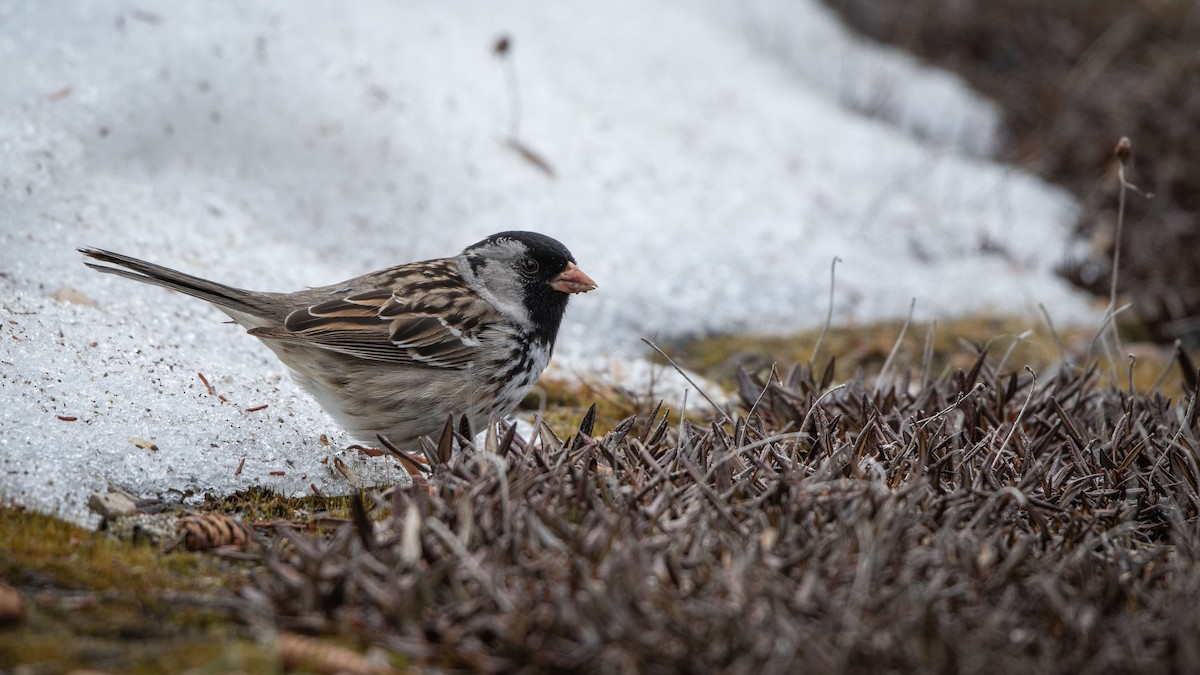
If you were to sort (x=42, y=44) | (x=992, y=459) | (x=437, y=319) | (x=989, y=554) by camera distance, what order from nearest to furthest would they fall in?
1. (x=989, y=554)
2. (x=992, y=459)
3. (x=437, y=319)
4. (x=42, y=44)

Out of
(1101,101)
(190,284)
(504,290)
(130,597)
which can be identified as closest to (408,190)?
(504,290)

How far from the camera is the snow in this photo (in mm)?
3801

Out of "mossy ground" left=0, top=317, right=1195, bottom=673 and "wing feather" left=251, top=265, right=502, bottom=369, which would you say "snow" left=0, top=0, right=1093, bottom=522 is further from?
"wing feather" left=251, top=265, right=502, bottom=369

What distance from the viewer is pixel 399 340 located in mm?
4289

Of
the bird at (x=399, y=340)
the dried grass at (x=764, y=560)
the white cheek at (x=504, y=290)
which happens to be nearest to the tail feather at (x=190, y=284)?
the bird at (x=399, y=340)

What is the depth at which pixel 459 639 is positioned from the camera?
2498 millimetres

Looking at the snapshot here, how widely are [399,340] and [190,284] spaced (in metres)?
0.83

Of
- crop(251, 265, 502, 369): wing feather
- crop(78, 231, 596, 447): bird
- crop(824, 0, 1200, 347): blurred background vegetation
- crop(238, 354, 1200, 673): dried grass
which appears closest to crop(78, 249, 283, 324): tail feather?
crop(78, 231, 596, 447): bird

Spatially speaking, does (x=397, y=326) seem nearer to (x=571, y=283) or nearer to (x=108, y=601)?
(x=571, y=283)

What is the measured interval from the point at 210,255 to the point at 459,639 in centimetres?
324

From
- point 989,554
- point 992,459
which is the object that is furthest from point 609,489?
point 992,459

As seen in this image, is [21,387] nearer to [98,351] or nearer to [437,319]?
[98,351]

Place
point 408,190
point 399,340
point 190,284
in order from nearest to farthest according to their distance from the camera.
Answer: point 190,284 → point 399,340 → point 408,190

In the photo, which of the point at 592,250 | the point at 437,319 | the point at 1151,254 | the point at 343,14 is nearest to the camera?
the point at 437,319
